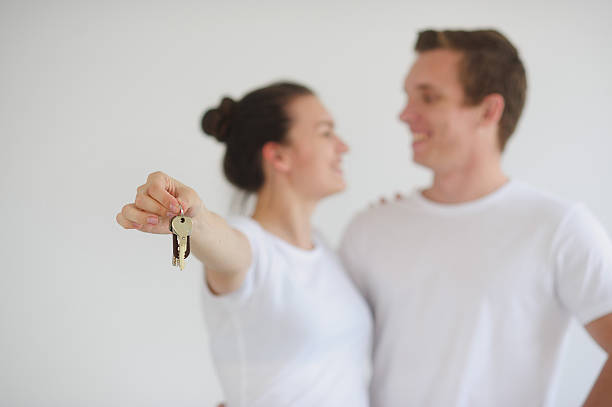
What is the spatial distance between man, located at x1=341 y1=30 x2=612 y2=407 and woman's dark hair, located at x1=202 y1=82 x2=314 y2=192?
283 mm

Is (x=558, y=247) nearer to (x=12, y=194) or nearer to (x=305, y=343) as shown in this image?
(x=305, y=343)

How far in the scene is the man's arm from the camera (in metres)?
0.88

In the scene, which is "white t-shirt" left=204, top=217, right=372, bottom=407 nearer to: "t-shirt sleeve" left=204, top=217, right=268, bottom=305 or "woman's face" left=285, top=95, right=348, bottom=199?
"t-shirt sleeve" left=204, top=217, right=268, bottom=305

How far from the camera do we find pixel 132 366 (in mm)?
785

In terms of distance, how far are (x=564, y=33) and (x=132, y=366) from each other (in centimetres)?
135

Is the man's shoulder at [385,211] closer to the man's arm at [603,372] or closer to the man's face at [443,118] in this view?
the man's face at [443,118]

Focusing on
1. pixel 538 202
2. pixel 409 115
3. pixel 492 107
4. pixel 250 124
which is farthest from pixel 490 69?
pixel 250 124

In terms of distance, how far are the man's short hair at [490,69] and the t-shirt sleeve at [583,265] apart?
0.25 m

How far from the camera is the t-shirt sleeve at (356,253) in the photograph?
1.18 m

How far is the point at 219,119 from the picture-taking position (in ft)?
3.44

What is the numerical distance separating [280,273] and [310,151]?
267mm

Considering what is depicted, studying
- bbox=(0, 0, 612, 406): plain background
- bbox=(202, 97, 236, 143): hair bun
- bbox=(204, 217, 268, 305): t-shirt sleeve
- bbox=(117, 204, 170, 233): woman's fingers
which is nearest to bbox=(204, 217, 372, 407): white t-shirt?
bbox=(204, 217, 268, 305): t-shirt sleeve

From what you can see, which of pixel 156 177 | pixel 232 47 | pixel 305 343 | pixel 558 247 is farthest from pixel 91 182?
pixel 558 247

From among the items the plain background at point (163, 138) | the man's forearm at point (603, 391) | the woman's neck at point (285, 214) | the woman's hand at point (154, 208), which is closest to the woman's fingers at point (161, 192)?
the woman's hand at point (154, 208)
